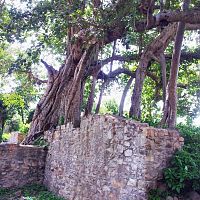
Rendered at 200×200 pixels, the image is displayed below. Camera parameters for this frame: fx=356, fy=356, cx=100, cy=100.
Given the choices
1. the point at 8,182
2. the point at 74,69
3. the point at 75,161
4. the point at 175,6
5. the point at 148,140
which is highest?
the point at 175,6

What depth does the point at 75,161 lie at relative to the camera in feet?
29.7

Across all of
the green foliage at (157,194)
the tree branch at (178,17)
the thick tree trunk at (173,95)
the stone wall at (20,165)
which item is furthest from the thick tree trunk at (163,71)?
the green foliage at (157,194)

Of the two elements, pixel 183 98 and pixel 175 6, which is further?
pixel 183 98

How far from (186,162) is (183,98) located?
8.69 m

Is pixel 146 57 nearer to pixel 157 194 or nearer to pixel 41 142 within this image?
pixel 41 142

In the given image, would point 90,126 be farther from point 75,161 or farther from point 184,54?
point 184,54

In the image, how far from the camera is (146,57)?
37.8 feet

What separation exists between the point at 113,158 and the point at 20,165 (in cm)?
501

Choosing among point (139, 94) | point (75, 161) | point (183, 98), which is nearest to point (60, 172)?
point (75, 161)

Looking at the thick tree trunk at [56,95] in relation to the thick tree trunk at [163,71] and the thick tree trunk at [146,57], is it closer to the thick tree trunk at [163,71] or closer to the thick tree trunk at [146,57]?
the thick tree trunk at [146,57]

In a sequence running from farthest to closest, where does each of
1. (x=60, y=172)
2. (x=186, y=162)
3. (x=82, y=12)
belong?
(x=60, y=172) < (x=82, y=12) < (x=186, y=162)

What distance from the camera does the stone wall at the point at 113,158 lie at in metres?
6.36

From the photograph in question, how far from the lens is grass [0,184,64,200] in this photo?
9703 mm

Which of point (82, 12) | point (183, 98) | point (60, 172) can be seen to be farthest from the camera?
point (183, 98)
